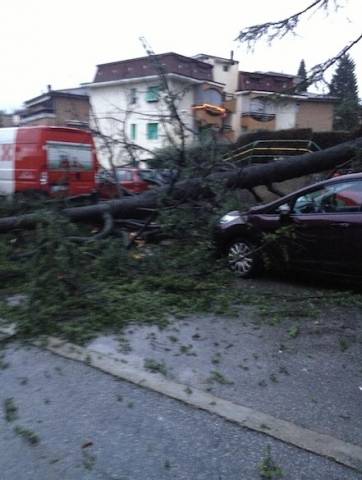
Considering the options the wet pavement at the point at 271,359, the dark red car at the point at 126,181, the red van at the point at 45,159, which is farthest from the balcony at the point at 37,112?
the wet pavement at the point at 271,359

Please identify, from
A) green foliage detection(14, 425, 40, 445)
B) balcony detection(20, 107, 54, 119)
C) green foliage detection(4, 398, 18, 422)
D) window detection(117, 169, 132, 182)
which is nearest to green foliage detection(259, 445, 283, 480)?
green foliage detection(14, 425, 40, 445)

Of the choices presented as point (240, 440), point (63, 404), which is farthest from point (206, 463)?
point (63, 404)

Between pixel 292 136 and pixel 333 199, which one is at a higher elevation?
pixel 292 136

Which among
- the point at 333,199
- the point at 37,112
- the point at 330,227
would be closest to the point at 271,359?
the point at 330,227

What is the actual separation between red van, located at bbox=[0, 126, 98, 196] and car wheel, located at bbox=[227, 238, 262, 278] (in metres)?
4.57

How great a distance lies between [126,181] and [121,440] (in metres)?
10.3

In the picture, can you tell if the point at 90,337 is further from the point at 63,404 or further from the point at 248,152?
the point at 248,152

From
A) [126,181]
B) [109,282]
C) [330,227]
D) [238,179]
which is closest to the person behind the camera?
[330,227]

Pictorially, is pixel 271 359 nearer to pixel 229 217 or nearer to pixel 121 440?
pixel 121 440

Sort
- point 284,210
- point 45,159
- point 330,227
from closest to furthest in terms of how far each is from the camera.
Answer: point 330,227
point 284,210
point 45,159

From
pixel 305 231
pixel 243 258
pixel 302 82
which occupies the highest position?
pixel 302 82

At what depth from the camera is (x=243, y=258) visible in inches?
315

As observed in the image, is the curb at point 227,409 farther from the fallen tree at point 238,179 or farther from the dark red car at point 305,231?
the fallen tree at point 238,179

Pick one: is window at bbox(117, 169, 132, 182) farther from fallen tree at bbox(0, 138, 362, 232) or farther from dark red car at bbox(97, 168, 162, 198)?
fallen tree at bbox(0, 138, 362, 232)
